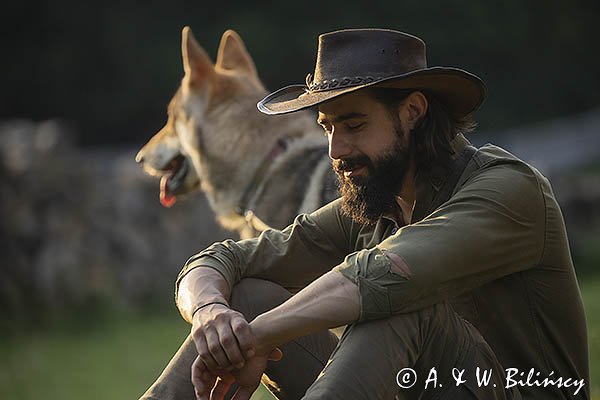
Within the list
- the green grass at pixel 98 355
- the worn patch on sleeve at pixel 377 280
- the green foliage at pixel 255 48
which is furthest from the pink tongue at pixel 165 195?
the green foliage at pixel 255 48

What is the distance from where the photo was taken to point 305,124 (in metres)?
5.26

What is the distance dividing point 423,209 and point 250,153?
258 cm

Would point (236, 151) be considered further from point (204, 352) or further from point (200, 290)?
point (204, 352)

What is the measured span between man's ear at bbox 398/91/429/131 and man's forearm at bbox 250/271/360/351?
577 mm

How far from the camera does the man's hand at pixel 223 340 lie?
103 inches

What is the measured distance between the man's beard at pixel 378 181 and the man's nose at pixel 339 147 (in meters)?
0.02

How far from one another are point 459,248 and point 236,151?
120 inches

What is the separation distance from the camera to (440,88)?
2.91 meters

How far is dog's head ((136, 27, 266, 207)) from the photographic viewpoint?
5660 millimetres

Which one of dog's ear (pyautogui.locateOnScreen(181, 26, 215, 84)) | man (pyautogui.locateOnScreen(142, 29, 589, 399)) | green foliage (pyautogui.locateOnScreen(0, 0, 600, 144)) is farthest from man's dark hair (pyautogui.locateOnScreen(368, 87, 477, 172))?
green foliage (pyautogui.locateOnScreen(0, 0, 600, 144))

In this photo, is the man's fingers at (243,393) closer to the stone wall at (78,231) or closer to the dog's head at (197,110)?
the dog's head at (197,110)

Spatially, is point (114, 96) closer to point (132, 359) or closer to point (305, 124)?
point (132, 359)

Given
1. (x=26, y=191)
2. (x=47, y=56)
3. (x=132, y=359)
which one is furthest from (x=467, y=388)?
(x=47, y=56)

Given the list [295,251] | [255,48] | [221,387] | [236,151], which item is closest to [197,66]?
[236,151]
